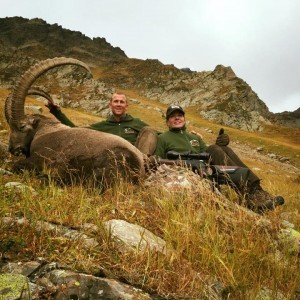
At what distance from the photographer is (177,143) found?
7051mm

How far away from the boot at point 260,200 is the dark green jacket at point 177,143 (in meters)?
1.54

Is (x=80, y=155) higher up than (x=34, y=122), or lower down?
lower down

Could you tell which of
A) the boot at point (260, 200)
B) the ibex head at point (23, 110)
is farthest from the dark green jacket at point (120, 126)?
the boot at point (260, 200)

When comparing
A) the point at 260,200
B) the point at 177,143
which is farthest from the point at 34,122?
the point at 260,200

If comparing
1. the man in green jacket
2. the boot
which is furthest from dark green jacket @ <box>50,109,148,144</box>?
the boot

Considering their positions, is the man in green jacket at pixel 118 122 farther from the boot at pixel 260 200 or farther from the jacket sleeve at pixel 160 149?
the boot at pixel 260 200

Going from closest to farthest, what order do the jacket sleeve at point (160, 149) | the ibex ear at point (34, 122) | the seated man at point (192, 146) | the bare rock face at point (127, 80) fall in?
the seated man at point (192, 146) < the ibex ear at point (34, 122) < the jacket sleeve at point (160, 149) < the bare rock face at point (127, 80)

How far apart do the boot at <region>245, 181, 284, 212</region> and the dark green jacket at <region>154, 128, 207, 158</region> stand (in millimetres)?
1535

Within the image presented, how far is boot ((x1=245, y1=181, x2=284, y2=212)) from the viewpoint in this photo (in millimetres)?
5245

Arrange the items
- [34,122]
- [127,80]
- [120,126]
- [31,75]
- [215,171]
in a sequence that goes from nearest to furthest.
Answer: [215,171]
[31,75]
[34,122]
[120,126]
[127,80]

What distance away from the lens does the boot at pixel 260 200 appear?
17.2 ft

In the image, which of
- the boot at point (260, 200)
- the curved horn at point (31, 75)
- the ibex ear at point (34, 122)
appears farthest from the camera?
the ibex ear at point (34, 122)

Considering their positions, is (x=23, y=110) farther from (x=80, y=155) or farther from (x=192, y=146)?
(x=192, y=146)

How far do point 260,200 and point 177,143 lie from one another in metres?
2.18
